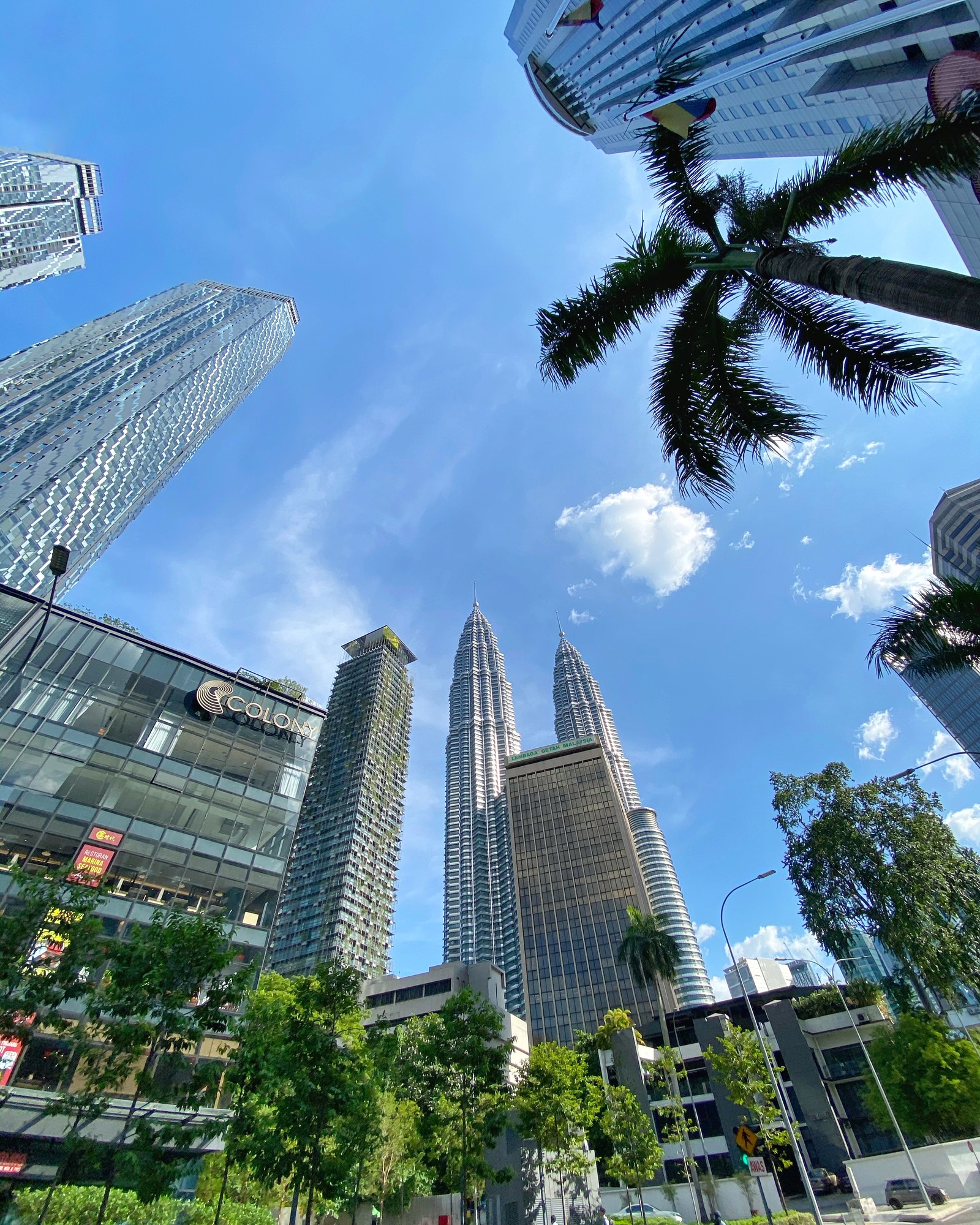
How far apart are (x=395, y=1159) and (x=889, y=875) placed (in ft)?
101

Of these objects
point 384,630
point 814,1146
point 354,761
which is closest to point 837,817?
point 814,1146

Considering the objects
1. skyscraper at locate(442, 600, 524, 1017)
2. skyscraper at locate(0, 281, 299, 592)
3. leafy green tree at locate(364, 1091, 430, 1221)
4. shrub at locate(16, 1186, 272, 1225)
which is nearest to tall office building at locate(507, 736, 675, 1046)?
skyscraper at locate(442, 600, 524, 1017)

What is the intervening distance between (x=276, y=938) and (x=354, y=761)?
31.6 meters

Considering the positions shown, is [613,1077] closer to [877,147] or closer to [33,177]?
[877,147]

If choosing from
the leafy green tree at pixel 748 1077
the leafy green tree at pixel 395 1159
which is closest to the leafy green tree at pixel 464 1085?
the leafy green tree at pixel 395 1159

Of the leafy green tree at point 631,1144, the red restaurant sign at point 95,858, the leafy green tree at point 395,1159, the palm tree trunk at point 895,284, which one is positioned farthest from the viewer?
the leafy green tree at point 631,1144

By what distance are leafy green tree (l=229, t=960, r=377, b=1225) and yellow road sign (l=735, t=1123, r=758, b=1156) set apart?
12.2 meters

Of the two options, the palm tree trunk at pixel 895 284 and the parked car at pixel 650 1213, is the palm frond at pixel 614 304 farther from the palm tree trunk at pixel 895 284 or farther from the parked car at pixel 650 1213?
the parked car at pixel 650 1213

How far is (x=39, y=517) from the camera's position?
98.4 m

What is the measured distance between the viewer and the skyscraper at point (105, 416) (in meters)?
97.8

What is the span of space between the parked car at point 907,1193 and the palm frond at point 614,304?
43.7m

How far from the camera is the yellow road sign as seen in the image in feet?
60.8

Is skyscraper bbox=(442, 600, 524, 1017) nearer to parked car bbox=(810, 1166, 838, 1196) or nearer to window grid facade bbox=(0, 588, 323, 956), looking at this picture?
parked car bbox=(810, 1166, 838, 1196)

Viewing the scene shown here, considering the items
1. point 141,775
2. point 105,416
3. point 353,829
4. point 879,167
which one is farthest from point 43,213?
point 879,167
